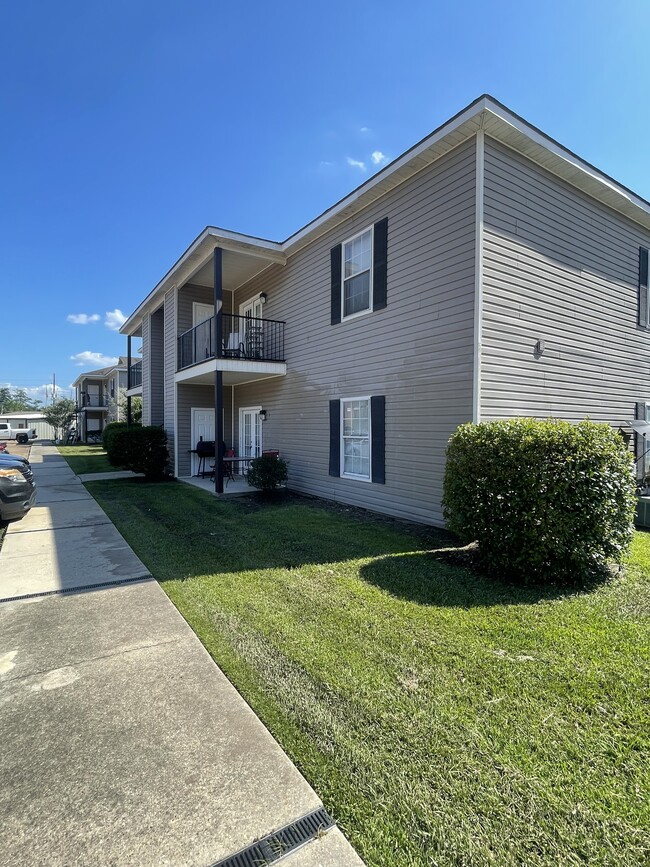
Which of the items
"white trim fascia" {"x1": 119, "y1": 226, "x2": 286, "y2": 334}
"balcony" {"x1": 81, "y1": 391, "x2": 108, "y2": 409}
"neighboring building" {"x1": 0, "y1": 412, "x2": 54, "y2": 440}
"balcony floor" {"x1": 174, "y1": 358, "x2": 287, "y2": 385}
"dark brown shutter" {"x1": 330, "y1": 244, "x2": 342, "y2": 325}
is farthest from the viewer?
"neighboring building" {"x1": 0, "y1": 412, "x2": 54, "y2": 440}

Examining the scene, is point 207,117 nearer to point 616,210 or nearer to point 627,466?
point 616,210

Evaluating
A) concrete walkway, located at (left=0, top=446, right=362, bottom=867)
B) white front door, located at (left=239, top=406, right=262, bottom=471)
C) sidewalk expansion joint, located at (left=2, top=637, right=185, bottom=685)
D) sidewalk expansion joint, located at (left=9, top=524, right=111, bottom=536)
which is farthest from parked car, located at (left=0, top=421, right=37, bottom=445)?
sidewalk expansion joint, located at (left=2, top=637, right=185, bottom=685)

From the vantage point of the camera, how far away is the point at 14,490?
729cm

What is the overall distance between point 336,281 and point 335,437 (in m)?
3.26

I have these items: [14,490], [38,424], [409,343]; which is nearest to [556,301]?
[409,343]

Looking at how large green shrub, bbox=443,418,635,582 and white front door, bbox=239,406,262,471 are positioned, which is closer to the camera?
large green shrub, bbox=443,418,635,582

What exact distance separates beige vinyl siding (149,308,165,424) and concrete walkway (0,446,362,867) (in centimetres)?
1251

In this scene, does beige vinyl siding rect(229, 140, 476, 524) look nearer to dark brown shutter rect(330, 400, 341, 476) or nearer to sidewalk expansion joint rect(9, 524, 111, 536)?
dark brown shutter rect(330, 400, 341, 476)

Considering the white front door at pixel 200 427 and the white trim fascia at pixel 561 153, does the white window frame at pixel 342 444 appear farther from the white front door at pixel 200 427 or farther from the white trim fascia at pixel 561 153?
the white front door at pixel 200 427

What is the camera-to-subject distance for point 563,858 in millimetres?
1600

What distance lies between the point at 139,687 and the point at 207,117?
1236cm

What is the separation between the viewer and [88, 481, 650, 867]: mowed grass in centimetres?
175

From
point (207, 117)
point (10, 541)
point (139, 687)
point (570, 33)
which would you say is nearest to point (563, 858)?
point (139, 687)

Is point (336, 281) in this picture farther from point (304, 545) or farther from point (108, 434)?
point (108, 434)
